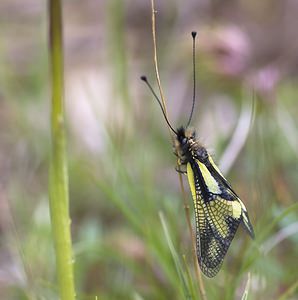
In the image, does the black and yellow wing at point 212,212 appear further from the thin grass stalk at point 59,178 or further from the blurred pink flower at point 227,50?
the blurred pink flower at point 227,50

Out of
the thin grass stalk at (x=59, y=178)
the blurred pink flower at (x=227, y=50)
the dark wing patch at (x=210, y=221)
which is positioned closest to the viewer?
the thin grass stalk at (x=59, y=178)

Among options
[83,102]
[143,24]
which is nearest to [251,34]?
[143,24]

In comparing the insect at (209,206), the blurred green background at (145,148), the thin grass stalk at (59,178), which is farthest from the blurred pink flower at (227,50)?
the thin grass stalk at (59,178)

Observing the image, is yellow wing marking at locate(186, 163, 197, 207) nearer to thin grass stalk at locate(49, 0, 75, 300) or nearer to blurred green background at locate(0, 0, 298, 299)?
blurred green background at locate(0, 0, 298, 299)

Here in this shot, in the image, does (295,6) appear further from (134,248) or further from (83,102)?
(134,248)

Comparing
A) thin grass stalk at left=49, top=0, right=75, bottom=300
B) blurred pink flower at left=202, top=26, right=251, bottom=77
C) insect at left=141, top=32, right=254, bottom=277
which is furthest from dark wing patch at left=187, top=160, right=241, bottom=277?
blurred pink flower at left=202, top=26, right=251, bottom=77

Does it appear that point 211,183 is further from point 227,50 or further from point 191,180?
point 227,50
